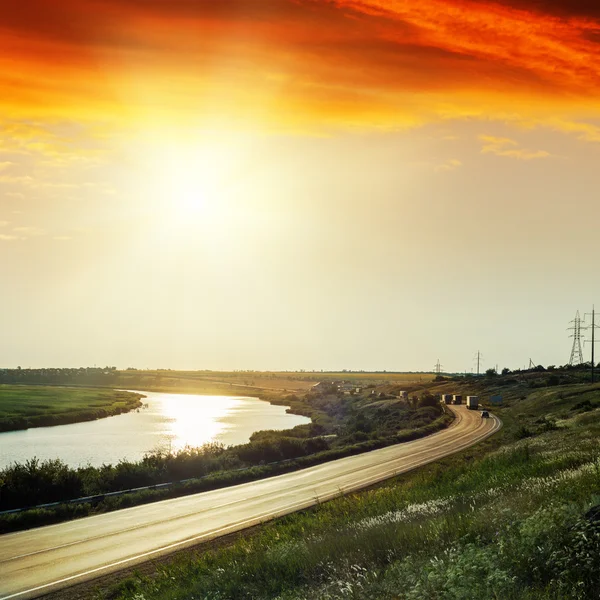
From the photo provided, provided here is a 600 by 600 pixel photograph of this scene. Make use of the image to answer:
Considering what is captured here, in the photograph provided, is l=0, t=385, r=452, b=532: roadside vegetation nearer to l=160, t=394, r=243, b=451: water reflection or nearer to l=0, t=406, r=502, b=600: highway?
l=0, t=406, r=502, b=600: highway

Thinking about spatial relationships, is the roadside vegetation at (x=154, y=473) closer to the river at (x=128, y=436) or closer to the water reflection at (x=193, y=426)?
the river at (x=128, y=436)

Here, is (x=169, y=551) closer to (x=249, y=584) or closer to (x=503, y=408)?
(x=249, y=584)

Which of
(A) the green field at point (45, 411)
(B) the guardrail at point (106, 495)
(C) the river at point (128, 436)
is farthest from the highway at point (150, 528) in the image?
(A) the green field at point (45, 411)

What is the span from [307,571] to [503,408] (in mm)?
102015

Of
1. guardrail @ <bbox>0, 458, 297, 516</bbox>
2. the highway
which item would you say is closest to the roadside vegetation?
guardrail @ <bbox>0, 458, 297, 516</bbox>

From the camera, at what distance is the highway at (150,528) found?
19203mm

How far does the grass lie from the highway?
11.4 feet

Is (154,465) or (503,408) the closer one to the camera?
(154,465)

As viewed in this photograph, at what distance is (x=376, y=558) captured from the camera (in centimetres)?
1107

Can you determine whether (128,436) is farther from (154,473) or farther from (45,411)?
(154,473)

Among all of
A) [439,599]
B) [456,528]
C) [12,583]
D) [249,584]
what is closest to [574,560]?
[439,599]

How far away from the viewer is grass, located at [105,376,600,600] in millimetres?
8141

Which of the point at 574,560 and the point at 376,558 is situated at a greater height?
the point at 574,560

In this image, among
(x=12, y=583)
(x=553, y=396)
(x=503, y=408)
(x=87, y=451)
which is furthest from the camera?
(x=503, y=408)
